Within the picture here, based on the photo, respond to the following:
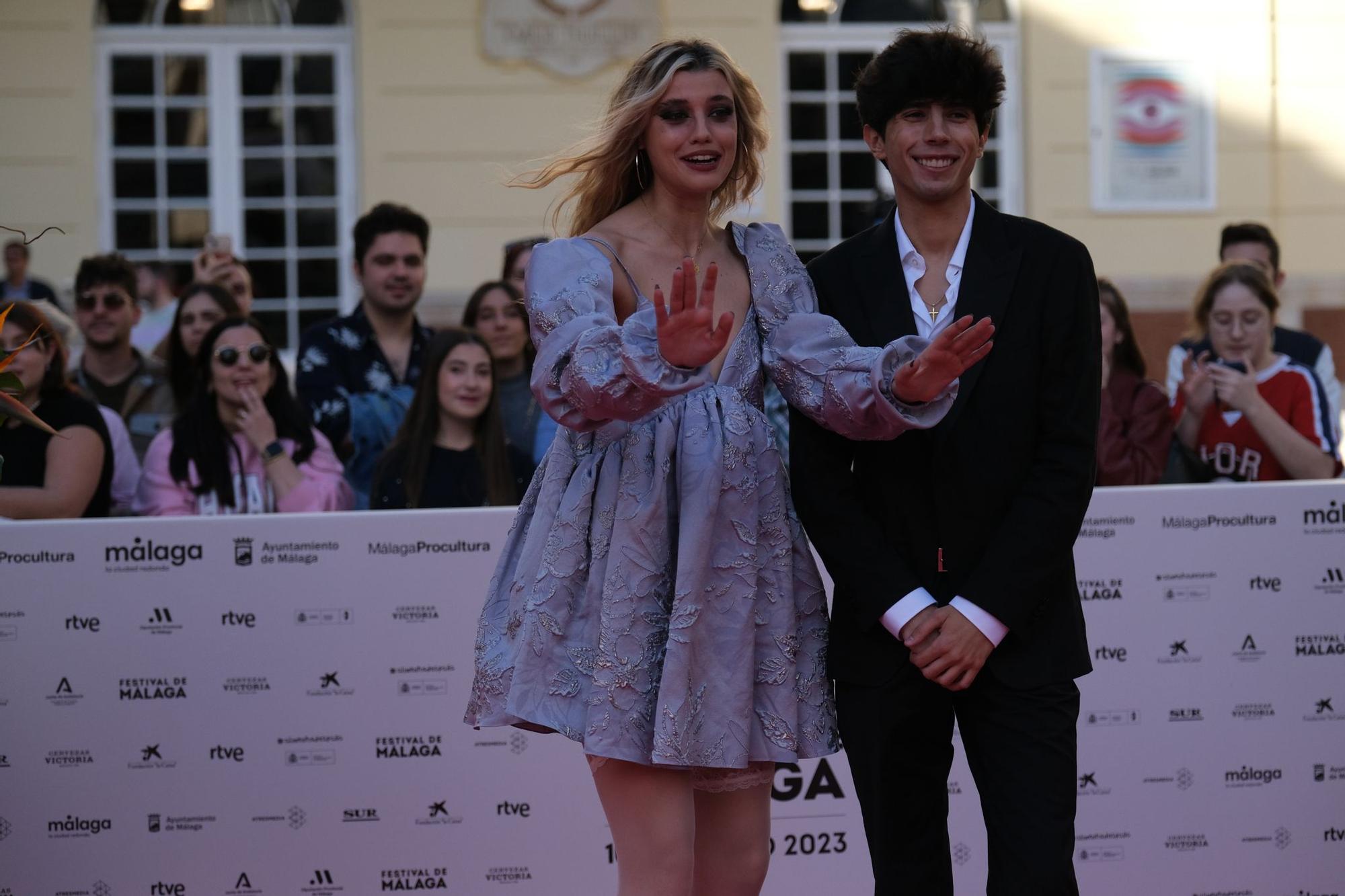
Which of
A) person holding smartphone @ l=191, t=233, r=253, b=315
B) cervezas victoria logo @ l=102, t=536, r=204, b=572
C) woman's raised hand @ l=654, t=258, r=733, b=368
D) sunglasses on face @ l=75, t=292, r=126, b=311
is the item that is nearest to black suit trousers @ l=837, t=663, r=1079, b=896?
woman's raised hand @ l=654, t=258, r=733, b=368

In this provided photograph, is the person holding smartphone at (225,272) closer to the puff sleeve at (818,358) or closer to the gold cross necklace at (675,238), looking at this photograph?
the gold cross necklace at (675,238)

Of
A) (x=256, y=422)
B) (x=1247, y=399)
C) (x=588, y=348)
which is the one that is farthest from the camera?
(x=1247, y=399)

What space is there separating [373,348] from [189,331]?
67 centimetres

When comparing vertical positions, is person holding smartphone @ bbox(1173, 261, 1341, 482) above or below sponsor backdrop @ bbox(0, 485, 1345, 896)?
above

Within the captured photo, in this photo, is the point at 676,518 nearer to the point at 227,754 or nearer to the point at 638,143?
the point at 638,143

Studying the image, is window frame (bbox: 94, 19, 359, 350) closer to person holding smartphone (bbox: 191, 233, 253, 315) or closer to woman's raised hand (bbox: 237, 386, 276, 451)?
person holding smartphone (bbox: 191, 233, 253, 315)

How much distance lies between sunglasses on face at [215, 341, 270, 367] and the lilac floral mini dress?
2499 mm

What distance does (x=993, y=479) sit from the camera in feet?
9.50

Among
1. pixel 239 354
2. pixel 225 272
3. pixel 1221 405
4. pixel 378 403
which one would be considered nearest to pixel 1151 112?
pixel 1221 405

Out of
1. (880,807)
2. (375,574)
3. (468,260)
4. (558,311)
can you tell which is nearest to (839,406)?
(558,311)

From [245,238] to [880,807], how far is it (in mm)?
9065

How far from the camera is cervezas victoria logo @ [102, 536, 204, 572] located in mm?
4172

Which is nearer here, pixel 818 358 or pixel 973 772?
pixel 818 358

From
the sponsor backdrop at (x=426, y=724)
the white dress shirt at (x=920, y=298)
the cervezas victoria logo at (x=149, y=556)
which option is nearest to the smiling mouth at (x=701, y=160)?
the white dress shirt at (x=920, y=298)
